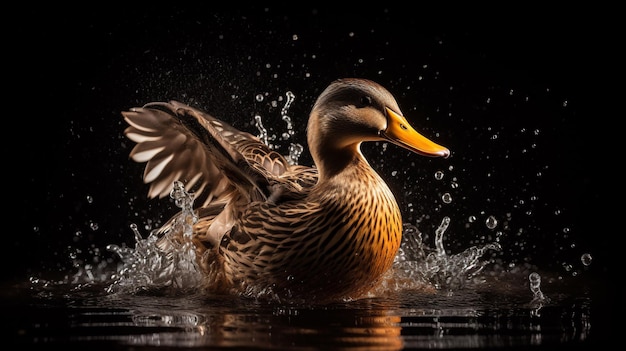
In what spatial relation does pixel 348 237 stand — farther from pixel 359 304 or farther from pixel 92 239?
pixel 92 239

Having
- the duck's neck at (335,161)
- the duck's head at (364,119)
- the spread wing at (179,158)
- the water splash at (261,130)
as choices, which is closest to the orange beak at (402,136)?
the duck's head at (364,119)

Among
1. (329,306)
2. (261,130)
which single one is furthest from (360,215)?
(261,130)

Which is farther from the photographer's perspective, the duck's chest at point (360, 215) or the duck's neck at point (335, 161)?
the duck's neck at point (335, 161)

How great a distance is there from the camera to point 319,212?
4.20 m

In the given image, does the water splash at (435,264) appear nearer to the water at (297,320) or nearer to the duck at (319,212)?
the water at (297,320)

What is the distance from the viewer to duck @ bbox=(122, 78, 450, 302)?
418 centimetres

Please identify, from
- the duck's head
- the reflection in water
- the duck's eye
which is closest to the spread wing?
the duck's head

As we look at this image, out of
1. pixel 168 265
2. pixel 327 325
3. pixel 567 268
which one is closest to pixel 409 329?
pixel 327 325

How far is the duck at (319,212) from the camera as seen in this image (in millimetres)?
4184

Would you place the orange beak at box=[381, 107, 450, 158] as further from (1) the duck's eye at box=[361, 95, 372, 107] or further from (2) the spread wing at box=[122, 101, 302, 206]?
(2) the spread wing at box=[122, 101, 302, 206]

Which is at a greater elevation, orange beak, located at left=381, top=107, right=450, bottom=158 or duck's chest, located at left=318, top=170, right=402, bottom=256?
orange beak, located at left=381, top=107, right=450, bottom=158

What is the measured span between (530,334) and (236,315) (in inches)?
40.6

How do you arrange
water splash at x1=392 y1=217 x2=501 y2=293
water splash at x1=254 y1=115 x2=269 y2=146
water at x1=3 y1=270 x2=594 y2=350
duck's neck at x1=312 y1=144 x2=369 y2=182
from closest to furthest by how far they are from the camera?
water at x1=3 y1=270 x2=594 y2=350 → duck's neck at x1=312 y1=144 x2=369 y2=182 → water splash at x1=392 y1=217 x2=501 y2=293 → water splash at x1=254 y1=115 x2=269 y2=146

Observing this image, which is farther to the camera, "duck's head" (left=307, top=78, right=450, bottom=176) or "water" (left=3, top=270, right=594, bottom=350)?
"duck's head" (left=307, top=78, right=450, bottom=176)
